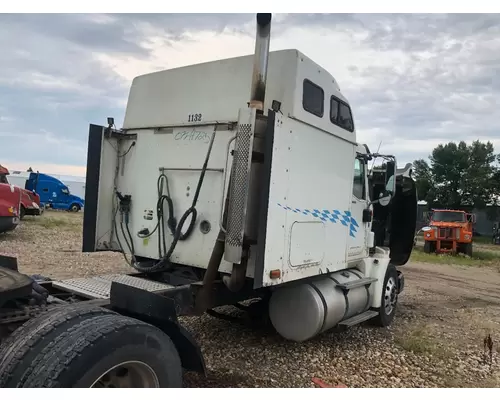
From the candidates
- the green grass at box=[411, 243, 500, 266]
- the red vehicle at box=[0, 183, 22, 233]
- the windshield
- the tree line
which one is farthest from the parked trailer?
the tree line

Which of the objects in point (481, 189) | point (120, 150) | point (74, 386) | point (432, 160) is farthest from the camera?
point (432, 160)

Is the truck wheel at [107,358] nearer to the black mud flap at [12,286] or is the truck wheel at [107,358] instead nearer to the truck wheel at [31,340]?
the truck wheel at [31,340]

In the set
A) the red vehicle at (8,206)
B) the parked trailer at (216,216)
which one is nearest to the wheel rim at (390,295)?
the parked trailer at (216,216)

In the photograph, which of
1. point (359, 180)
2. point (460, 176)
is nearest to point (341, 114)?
point (359, 180)

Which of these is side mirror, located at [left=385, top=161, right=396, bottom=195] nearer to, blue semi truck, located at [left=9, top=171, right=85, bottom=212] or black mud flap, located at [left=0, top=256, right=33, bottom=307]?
black mud flap, located at [left=0, top=256, right=33, bottom=307]

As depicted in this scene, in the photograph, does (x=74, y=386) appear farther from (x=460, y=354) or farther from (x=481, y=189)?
(x=481, y=189)

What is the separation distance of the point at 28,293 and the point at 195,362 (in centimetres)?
133

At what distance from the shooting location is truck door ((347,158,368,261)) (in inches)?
236

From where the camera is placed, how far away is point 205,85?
5035 millimetres

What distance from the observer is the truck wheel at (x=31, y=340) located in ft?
8.59

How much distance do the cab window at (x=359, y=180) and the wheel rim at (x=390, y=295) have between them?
1463 mm

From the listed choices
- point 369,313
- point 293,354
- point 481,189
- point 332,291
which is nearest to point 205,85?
point 332,291

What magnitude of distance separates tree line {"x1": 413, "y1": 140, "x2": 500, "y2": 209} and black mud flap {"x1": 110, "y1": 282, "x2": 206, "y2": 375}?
33.7m

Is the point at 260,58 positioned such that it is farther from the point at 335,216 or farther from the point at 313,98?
the point at 335,216
